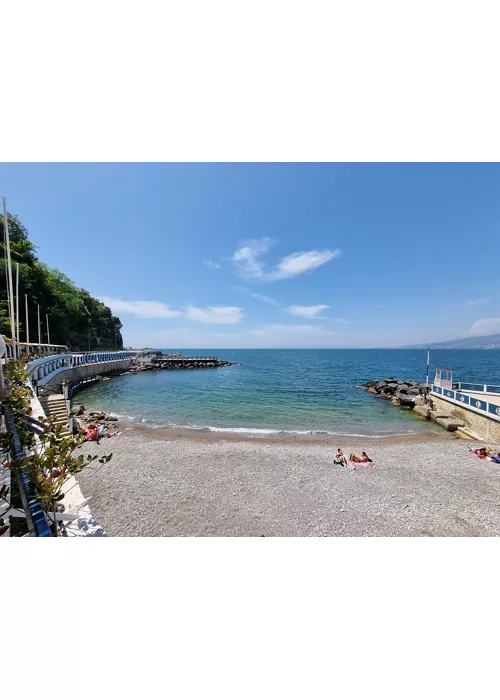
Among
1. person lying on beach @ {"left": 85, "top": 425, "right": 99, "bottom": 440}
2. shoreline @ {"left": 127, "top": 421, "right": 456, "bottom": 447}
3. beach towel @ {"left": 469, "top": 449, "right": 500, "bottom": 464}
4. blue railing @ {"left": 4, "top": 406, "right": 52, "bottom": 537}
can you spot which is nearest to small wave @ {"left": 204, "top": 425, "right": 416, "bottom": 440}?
shoreline @ {"left": 127, "top": 421, "right": 456, "bottom": 447}

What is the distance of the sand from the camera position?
204 inches

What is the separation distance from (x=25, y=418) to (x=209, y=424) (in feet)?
32.1

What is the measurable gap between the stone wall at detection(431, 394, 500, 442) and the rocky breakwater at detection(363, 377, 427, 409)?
2.24 metres

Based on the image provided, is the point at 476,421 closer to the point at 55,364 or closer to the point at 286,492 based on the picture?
the point at 286,492

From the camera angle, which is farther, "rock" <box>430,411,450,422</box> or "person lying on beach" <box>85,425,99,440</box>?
"rock" <box>430,411,450,422</box>

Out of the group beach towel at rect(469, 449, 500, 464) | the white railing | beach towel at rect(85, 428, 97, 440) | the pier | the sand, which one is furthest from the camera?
the pier

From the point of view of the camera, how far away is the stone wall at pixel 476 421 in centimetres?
1066

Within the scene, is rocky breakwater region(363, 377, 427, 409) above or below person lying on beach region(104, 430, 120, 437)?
below

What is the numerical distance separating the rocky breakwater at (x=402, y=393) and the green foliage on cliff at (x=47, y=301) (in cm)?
3544

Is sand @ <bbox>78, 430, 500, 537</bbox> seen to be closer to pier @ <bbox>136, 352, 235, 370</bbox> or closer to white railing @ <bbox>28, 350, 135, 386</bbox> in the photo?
white railing @ <bbox>28, 350, 135, 386</bbox>

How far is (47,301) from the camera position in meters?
39.9

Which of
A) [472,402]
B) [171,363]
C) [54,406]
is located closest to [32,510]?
[54,406]
